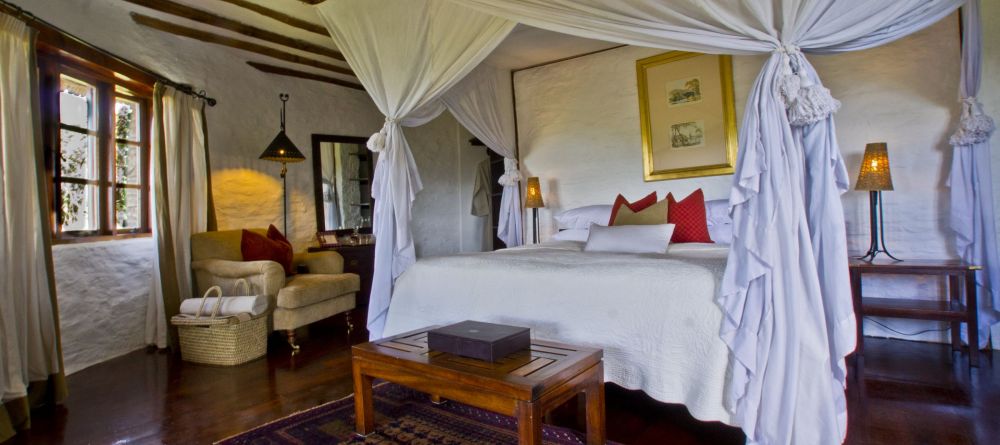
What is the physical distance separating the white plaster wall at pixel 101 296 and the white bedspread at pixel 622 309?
2.21 metres

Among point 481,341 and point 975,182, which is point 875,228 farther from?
point 481,341

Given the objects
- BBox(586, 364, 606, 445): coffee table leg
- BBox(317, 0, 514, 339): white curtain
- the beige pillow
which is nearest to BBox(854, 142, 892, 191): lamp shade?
the beige pillow

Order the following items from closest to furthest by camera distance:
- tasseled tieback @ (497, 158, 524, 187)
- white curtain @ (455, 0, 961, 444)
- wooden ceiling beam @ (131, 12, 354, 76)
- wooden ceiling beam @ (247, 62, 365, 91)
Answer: white curtain @ (455, 0, 961, 444), wooden ceiling beam @ (131, 12, 354, 76), tasseled tieback @ (497, 158, 524, 187), wooden ceiling beam @ (247, 62, 365, 91)

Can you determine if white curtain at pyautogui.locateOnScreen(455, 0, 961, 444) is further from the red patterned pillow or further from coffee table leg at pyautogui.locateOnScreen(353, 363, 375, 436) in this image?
the red patterned pillow

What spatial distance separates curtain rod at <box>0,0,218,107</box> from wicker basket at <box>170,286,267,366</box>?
164 cm

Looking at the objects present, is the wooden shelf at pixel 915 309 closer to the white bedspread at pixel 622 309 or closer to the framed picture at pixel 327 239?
Result: the white bedspread at pixel 622 309

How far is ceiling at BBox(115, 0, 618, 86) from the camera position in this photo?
3.43 metres

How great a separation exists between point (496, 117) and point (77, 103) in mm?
2872

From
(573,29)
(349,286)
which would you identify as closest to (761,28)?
(573,29)

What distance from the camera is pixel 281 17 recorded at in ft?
11.8

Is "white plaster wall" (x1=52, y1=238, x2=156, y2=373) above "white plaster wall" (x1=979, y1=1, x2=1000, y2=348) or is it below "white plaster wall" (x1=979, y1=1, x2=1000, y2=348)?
below

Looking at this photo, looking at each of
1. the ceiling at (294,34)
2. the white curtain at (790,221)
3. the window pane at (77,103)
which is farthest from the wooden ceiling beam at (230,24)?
the white curtain at (790,221)

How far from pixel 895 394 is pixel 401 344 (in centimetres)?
221

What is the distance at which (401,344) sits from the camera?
188cm
